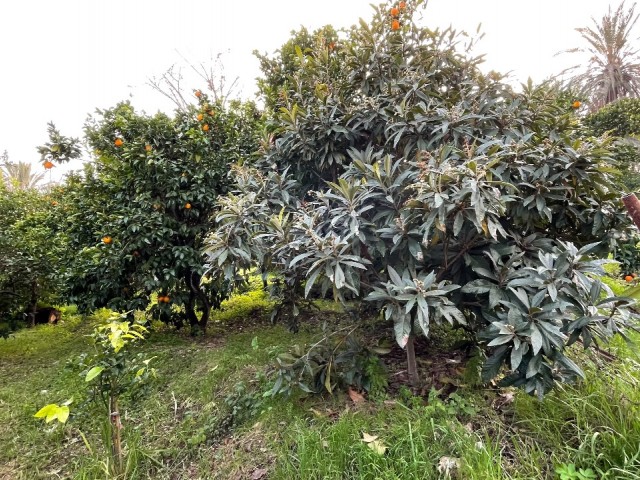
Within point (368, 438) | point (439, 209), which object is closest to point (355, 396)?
point (368, 438)

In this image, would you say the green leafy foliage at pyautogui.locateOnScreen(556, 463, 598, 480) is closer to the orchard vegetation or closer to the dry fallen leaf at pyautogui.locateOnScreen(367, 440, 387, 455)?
the orchard vegetation

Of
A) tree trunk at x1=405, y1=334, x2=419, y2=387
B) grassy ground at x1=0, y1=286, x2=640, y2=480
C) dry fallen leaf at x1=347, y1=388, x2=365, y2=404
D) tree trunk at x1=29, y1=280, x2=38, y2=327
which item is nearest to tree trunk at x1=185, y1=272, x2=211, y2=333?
grassy ground at x1=0, y1=286, x2=640, y2=480

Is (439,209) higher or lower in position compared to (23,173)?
lower

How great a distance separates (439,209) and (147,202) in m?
2.80

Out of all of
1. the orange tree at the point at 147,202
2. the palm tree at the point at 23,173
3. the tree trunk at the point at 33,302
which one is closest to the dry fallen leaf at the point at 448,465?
the orange tree at the point at 147,202

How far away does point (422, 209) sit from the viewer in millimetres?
1634

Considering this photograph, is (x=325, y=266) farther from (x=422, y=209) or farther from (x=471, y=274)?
(x=471, y=274)

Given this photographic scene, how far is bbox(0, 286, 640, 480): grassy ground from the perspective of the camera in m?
1.48

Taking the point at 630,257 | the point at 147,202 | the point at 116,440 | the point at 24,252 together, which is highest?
the point at 147,202

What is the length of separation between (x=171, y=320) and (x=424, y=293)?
3.19m

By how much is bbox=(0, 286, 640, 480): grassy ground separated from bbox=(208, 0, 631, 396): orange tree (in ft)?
0.72

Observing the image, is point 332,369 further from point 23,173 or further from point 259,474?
point 23,173

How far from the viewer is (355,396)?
2027 millimetres

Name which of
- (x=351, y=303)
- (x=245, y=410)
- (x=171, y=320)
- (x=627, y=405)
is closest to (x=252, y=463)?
(x=245, y=410)
